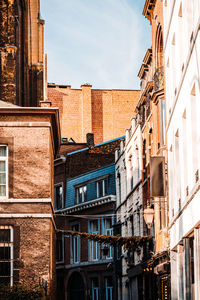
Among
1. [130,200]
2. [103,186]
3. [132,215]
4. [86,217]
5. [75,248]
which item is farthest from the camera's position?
[75,248]

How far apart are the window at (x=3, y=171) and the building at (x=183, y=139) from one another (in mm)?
6024

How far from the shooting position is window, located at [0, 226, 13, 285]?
2256 cm

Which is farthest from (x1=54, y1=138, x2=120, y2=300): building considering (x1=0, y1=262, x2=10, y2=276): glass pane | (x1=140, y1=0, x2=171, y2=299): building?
(x1=0, y1=262, x2=10, y2=276): glass pane

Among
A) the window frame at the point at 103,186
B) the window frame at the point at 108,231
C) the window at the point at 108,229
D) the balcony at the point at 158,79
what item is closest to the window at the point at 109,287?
the window frame at the point at 108,231

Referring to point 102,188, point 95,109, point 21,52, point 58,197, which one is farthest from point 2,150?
point 95,109

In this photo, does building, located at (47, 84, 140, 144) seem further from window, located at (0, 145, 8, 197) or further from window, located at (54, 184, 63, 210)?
window, located at (0, 145, 8, 197)

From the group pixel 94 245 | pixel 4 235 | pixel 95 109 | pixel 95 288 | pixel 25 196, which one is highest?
pixel 95 109

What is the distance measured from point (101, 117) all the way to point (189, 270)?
4162 centimetres

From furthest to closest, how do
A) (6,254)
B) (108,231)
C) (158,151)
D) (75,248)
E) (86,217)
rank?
1. (75,248)
2. (86,217)
3. (108,231)
4. (158,151)
5. (6,254)

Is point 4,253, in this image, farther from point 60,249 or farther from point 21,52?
point 60,249

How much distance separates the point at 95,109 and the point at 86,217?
16230 millimetres

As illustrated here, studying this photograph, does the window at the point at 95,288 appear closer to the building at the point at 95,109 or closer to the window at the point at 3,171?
the building at the point at 95,109

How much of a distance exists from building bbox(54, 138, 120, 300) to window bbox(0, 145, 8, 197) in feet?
62.2

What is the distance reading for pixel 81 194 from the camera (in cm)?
4731
